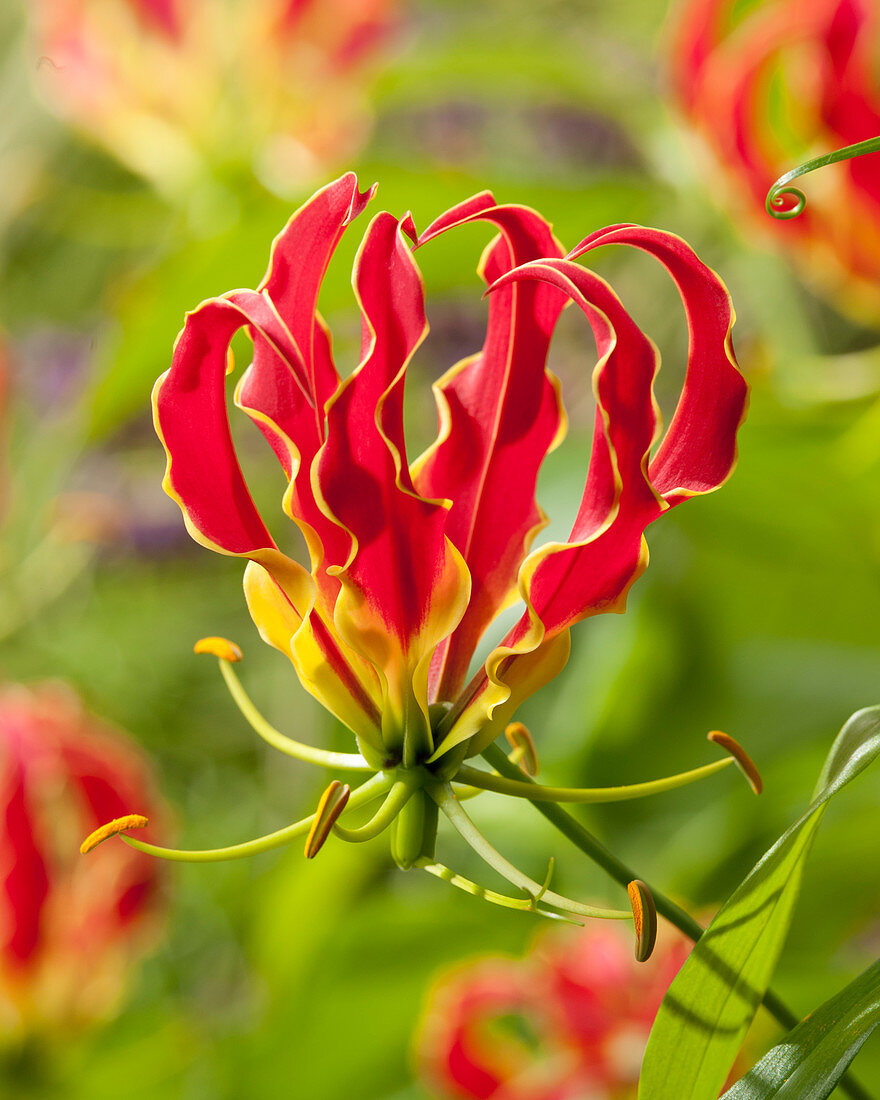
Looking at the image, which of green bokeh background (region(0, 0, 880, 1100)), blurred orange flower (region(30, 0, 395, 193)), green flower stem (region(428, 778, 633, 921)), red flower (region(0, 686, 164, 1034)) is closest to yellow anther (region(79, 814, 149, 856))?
green flower stem (region(428, 778, 633, 921))

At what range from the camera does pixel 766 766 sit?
1.12 metres

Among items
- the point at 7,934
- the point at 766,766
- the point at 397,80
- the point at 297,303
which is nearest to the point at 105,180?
the point at 397,80

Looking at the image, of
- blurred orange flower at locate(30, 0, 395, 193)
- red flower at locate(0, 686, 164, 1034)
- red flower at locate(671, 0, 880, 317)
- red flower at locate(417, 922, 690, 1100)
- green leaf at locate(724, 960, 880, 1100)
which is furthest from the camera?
blurred orange flower at locate(30, 0, 395, 193)

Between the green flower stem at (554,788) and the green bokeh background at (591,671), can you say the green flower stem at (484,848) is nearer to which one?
the green flower stem at (554,788)

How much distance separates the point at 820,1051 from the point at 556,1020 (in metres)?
0.68

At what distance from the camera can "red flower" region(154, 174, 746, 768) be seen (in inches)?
15.1

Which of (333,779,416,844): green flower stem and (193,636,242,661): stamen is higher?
(193,636,242,661): stamen

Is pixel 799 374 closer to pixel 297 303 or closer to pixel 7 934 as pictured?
pixel 297 303

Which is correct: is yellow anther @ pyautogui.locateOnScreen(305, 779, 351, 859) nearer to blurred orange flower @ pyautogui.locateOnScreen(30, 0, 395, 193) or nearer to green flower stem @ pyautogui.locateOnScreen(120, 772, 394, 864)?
green flower stem @ pyautogui.locateOnScreen(120, 772, 394, 864)

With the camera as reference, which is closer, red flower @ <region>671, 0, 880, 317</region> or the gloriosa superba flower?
the gloriosa superba flower

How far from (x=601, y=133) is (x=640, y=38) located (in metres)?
0.25

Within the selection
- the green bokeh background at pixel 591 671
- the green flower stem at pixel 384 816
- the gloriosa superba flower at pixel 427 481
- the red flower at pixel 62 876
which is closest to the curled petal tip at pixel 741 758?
the gloriosa superba flower at pixel 427 481

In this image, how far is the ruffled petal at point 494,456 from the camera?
0.46 meters

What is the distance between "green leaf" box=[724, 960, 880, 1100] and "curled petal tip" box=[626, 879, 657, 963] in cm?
5
